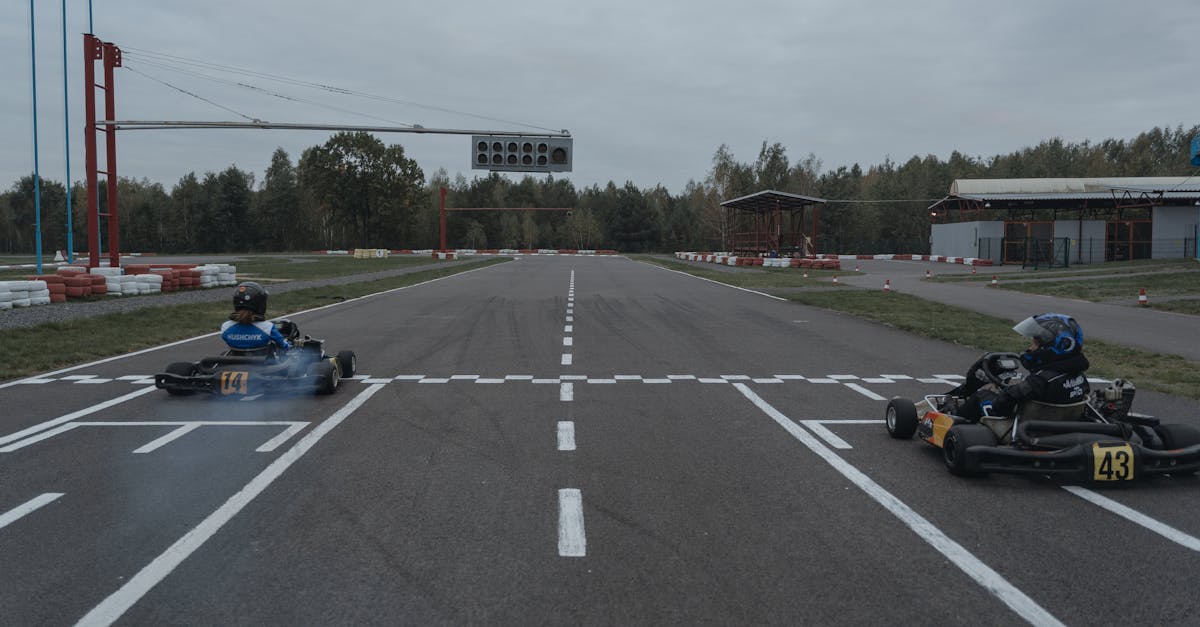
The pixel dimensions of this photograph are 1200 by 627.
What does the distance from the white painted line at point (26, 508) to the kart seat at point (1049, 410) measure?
6.28 metres

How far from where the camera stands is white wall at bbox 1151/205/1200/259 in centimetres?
4788

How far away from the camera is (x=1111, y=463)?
5219mm

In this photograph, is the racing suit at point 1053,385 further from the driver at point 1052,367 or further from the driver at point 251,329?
the driver at point 251,329

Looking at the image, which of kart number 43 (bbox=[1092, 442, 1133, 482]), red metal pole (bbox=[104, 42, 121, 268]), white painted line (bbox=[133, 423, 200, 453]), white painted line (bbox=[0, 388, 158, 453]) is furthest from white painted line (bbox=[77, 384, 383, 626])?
red metal pole (bbox=[104, 42, 121, 268])

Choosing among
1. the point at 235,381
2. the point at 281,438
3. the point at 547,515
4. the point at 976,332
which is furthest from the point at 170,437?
the point at 976,332

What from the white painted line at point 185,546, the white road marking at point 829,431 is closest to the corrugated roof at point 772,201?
the white road marking at point 829,431

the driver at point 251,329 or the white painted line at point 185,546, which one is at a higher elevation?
the driver at point 251,329

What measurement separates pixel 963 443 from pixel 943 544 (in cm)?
136

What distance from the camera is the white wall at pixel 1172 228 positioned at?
157ft

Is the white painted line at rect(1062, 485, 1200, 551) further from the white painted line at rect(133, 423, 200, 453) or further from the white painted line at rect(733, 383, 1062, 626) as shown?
the white painted line at rect(133, 423, 200, 453)

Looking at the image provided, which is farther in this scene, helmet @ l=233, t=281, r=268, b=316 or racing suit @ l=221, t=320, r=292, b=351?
racing suit @ l=221, t=320, r=292, b=351

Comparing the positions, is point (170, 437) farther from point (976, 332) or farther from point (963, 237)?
Result: point (963, 237)

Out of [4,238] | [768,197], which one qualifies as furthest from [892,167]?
[4,238]

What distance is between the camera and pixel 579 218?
12681 centimetres
